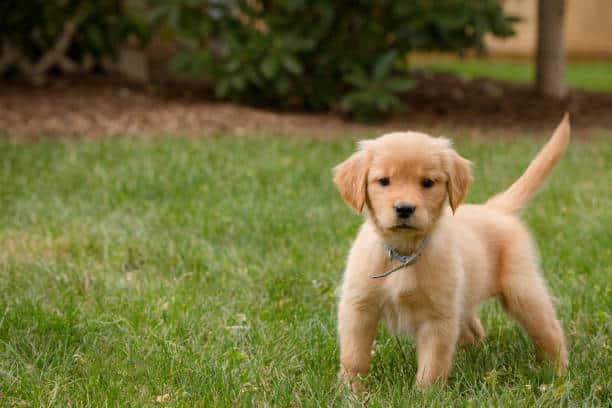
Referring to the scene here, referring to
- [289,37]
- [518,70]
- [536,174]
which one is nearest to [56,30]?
[289,37]

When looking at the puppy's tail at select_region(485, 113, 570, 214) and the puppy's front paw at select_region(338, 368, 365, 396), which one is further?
the puppy's tail at select_region(485, 113, 570, 214)

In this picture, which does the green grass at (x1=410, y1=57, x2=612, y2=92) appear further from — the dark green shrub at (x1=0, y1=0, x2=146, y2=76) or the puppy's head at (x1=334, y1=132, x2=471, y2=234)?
the puppy's head at (x1=334, y1=132, x2=471, y2=234)

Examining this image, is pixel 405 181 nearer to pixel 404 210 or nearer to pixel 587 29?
pixel 404 210

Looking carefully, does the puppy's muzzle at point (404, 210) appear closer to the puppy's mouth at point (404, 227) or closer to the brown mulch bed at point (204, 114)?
the puppy's mouth at point (404, 227)

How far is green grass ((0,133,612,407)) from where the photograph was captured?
10.2 ft

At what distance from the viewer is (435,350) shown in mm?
3102

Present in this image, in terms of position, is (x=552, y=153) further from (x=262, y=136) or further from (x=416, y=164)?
(x=262, y=136)

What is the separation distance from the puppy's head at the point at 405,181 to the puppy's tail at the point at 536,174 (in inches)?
25.4

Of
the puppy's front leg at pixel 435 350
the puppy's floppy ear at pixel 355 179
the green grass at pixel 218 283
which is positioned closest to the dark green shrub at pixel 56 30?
the green grass at pixel 218 283

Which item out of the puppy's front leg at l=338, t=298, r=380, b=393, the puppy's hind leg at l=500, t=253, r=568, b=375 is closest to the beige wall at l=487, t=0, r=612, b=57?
the puppy's hind leg at l=500, t=253, r=568, b=375

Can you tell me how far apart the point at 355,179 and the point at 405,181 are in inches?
8.4

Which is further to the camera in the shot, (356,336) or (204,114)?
(204,114)

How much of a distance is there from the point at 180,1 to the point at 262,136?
176 centimetres

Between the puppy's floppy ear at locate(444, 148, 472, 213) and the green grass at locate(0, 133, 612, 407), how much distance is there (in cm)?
66
